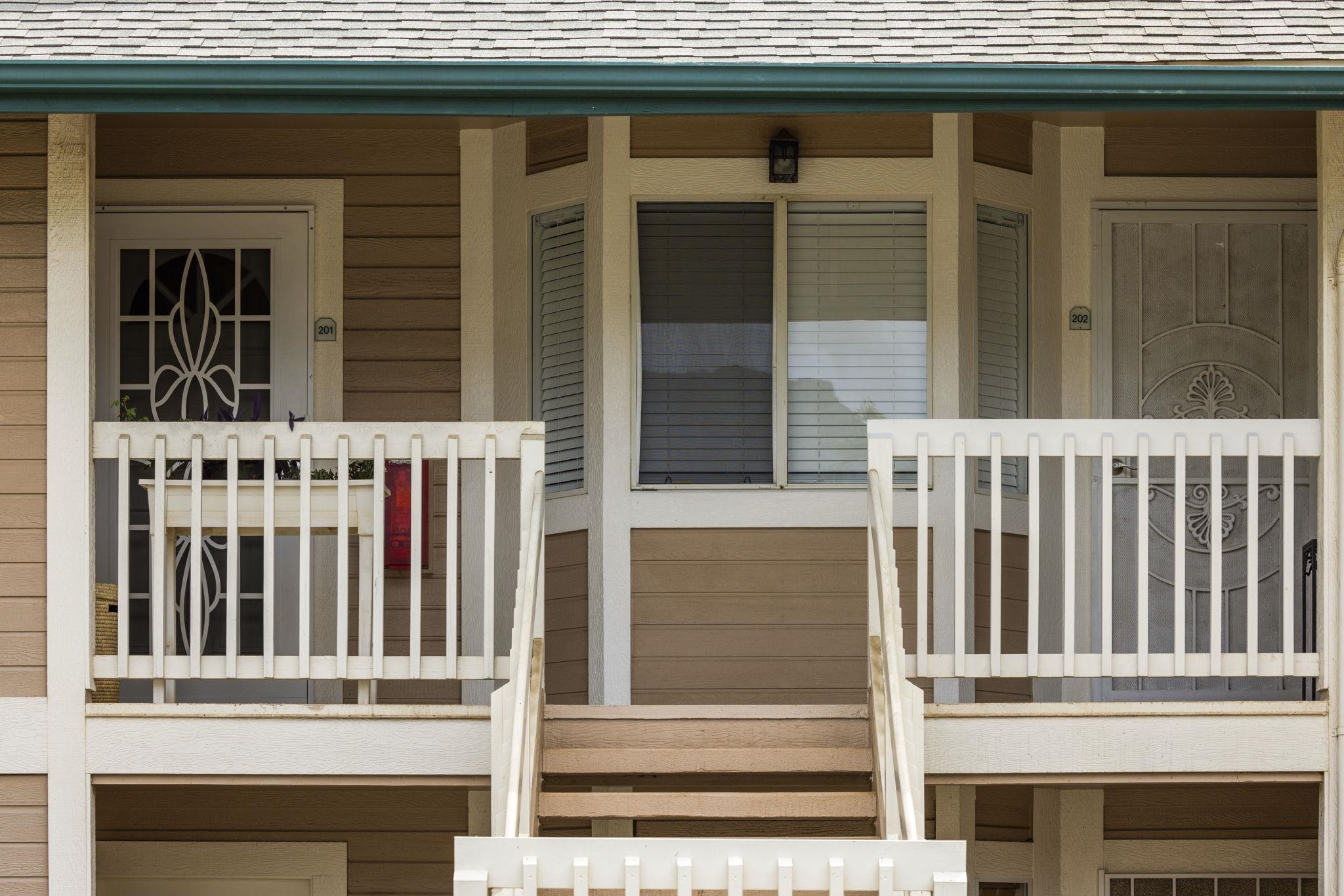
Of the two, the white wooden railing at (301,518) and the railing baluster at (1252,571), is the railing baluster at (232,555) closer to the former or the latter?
the white wooden railing at (301,518)

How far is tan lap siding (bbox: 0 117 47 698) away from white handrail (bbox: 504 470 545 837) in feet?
5.44

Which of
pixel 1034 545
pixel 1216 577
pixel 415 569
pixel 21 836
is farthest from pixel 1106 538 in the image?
pixel 21 836

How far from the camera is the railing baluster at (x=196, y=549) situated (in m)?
5.25

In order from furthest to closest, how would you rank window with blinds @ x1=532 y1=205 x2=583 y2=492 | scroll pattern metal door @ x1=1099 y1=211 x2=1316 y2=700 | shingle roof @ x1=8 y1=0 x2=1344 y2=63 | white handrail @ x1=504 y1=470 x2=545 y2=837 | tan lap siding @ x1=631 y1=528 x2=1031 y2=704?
scroll pattern metal door @ x1=1099 y1=211 x2=1316 y2=700
window with blinds @ x1=532 y1=205 x2=583 y2=492
tan lap siding @ x1=631 y1=528 x2=1031 y2=704
shingle roof @ x1=8 y1=0 x2=1344 y2=63
white handrail @ x1=504 y1=470 x2=545 y2=837

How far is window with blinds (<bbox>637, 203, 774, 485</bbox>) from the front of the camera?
6.56 metres

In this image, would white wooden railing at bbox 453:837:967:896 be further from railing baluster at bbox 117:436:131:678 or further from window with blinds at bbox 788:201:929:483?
window with blinds at bbox 788:201:929:483

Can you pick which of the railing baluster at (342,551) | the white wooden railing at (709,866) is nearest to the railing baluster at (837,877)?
the white wooden railing at (709,866)

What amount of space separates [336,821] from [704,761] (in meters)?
2.42

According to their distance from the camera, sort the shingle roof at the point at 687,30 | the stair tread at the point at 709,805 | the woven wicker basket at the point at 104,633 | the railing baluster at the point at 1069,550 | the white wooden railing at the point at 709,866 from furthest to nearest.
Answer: the woven wicker basket at the point at 104,633 → the railing baluster at the point at 1069,550 → the shingle roof at the point at 687,30 → the stair tread at the point at 709,805 → the white wooden railing at the point at 709,866

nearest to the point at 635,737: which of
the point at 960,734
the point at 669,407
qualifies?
the point at 960,734

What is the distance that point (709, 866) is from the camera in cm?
435

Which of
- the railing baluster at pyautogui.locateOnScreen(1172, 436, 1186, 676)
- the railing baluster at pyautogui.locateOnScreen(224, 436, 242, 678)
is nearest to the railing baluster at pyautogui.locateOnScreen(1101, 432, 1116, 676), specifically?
the railing baluster at pyautogui.locateOnScreen(1172, 436, 1186, 676)

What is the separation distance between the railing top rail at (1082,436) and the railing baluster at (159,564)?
2.35m

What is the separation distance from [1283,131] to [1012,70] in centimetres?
257
